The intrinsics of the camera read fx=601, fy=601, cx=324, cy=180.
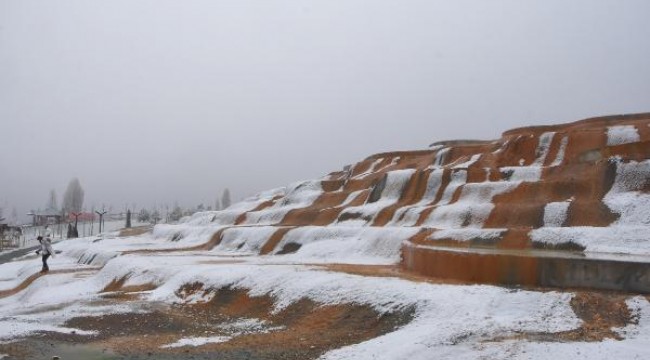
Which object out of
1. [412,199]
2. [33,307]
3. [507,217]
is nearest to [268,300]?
[33,307]

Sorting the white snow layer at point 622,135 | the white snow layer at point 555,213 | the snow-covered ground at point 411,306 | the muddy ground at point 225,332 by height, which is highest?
the white snow layer at point 622,135

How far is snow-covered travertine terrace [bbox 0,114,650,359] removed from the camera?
13.4m

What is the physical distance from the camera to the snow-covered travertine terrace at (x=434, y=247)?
527 inches

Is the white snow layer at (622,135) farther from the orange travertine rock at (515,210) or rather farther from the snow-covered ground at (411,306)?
the snow-covered ground at (411,306)

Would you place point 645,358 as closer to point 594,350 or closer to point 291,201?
point 594,350

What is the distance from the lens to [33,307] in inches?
823

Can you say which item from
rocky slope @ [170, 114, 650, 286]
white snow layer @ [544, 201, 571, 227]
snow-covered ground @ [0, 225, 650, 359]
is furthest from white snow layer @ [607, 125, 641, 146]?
snow-covered ground @ [0, 225, 650, 359]

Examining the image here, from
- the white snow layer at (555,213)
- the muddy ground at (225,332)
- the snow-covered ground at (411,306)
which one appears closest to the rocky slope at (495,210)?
the white snow layer at (555,213)

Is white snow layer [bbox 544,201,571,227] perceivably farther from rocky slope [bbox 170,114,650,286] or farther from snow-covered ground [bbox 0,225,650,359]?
snow-covered ground [bbox 0,225,650,359]

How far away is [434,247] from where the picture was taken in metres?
22.5

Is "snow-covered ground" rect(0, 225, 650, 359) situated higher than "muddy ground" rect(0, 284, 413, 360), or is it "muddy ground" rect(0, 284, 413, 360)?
"snow-covered ground" rect(0, 225, 650, 359)

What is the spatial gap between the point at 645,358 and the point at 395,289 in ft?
24.2

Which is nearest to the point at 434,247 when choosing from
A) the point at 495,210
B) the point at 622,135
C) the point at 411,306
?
the point at 411,306

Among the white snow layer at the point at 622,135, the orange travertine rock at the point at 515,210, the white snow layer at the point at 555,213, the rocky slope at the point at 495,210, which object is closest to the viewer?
the orange travertine rock at the point at 515,210
